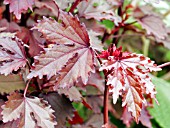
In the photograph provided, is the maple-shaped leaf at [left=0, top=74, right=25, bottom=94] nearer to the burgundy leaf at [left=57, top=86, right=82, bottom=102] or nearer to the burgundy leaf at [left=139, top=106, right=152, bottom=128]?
the burgundy leaf at [left=57, top=86, right=82, bottom=102]

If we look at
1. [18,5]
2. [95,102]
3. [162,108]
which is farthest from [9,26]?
[162,108]

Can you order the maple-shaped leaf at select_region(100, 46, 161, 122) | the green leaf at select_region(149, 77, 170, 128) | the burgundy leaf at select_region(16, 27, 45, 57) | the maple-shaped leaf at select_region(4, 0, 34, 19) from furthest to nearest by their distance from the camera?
1. the green leaf at select_region(149, 77, 170, 128)
2. the burgundy leaf at select_region(16, 27, 45, 57)
3. the maple-shaped leaf at select_region(4, 0, 34, 19)
4. the maple-shaped leaf at select_region(100, 46, 161, 122)

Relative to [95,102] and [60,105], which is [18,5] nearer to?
[60,105]

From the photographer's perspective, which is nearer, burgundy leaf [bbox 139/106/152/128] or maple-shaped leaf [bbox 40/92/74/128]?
maple-shaped leaf [bbox 40/92/74/128]

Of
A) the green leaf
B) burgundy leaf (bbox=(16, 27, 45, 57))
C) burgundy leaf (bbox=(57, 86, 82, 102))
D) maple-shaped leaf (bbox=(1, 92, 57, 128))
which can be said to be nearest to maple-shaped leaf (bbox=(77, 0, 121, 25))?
burgundy leaf (bbox=(16, 27, 45, 57))

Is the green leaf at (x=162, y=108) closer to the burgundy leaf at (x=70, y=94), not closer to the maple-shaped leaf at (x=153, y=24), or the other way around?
the maple-shaped leaf at (x=153, y=24)
